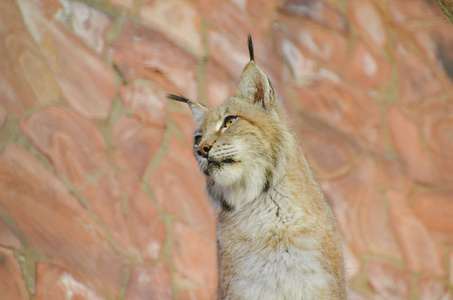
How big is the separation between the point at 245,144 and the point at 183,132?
84.1 inches

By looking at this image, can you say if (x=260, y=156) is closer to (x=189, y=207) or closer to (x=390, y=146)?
(x=189, y=207)

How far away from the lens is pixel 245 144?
2.89 metres

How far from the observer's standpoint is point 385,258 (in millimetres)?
5117

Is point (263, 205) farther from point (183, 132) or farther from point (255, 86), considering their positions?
point (183, 132)

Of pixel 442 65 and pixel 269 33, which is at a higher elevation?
pixel 442 65

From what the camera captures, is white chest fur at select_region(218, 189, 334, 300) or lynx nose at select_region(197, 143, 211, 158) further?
lynx nose at select_region(197, 143, 211, 158)

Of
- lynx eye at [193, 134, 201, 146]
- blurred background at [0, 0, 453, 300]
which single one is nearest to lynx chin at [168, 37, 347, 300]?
lynx eye at [193, 134, 201, 146]

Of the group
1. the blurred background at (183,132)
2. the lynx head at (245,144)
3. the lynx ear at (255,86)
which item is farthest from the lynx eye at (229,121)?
the blurred background at (183,132)

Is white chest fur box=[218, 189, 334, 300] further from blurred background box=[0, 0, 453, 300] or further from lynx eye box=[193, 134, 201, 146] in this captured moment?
blurred background box=[0, 0, 453, 300]

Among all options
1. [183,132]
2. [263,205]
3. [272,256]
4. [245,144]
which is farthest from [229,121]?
[183,132]

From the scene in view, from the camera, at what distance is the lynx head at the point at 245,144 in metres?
2.87

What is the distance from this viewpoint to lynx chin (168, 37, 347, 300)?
2627mm

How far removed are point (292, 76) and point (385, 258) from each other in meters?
1.85

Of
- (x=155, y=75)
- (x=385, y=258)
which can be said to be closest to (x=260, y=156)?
(x=155, y=75)
